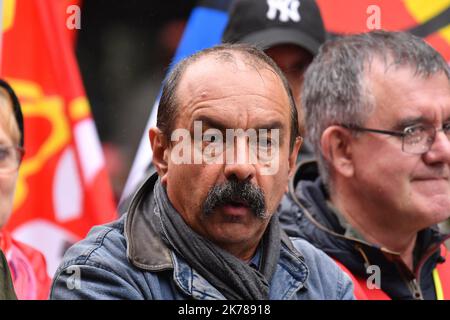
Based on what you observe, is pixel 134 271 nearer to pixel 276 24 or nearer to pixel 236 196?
pixel 236 196

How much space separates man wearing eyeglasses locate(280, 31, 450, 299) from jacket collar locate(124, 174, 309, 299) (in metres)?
0.57

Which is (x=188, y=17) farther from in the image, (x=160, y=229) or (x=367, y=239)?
(x=160, y=229)

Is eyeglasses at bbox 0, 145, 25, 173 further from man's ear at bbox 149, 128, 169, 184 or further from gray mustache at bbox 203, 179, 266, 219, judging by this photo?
gray mustache at bbox 203, 179, 266, 219

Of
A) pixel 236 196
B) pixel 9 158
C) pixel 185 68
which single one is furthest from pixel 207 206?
pixel 9 158

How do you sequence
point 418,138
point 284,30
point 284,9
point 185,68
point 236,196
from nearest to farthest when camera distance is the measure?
1. point 236,196
2. point 185,68
3. point 418,138
4. point 284,30
5. point 284,9

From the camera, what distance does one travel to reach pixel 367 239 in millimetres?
2990

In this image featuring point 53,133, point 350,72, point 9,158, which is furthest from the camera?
point 53,133

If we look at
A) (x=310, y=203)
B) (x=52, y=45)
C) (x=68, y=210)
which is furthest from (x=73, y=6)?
(x=310, y=203)

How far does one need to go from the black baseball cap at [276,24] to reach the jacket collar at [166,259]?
1386 millimetres

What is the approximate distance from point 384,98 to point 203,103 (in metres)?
1.02

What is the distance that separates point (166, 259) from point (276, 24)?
181cm

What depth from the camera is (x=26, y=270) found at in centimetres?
287

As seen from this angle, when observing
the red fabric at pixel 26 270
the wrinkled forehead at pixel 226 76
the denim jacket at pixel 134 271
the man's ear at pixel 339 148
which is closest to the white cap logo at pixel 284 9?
the man's ear at pixel 339 148

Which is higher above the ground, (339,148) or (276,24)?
(276,24)
